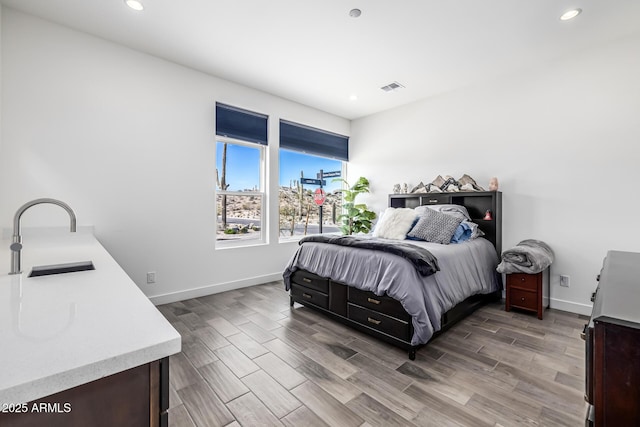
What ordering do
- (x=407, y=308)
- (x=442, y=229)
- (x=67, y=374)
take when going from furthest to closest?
1. (x=442, y=229)
2. (x=407, y=308)
3. (x=67, y=374)

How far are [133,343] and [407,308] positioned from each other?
1870 mm

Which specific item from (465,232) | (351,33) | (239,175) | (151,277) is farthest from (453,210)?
(151,277)

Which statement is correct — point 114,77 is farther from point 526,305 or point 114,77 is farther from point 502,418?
point 526,305

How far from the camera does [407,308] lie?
210 centimetres

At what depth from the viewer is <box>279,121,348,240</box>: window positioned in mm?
4453

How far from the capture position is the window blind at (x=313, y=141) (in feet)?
14.3

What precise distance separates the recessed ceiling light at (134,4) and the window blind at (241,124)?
1.31 m

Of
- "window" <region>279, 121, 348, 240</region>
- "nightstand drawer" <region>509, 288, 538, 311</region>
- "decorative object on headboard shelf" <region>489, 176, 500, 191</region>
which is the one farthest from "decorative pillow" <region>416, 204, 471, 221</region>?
"window" <region>279, 121, 348, 240</region>

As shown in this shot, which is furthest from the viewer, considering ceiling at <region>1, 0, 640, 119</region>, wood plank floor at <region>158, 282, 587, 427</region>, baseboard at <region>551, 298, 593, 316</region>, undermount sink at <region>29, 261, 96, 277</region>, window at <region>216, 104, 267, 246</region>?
window at <region>216, 104, 267, 246</region>

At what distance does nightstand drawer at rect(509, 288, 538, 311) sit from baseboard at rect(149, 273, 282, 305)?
2967mm

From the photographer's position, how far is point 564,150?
3072 millimetres

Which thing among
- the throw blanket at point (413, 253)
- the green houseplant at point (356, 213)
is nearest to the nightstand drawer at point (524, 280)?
the throw blanket at point (413, 253)

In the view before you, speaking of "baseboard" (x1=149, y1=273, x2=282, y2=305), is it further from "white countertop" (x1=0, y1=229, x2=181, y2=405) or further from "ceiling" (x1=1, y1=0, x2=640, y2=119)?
"ceiling" (x1=1, y1=0, x2=640, y2=119)

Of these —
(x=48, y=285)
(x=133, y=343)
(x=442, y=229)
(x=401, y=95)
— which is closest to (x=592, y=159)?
(x=442, y=229)
